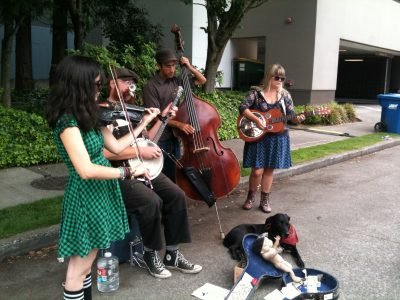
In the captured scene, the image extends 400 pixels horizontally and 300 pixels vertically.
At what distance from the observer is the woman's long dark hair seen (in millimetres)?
2367

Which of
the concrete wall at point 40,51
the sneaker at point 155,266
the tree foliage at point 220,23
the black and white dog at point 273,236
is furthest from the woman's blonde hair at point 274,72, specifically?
the concrete wall at point 40,51

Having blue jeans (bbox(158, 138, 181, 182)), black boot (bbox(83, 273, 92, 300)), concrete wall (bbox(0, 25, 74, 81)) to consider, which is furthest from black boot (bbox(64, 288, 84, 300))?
concrete wall (bbox(0, 25, 74, 81))

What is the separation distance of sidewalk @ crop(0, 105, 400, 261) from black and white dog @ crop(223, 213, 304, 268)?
68.0 inches

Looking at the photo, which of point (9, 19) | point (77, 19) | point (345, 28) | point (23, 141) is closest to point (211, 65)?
point (77, 19)

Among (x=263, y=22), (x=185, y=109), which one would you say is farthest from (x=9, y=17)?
(x=263, y=22)

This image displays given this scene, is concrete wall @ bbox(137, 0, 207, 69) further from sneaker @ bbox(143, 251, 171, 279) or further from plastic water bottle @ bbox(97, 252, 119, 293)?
plastic water bottle @ bbox(97, 252, 119, 293)

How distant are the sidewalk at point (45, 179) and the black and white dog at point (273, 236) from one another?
173 cm

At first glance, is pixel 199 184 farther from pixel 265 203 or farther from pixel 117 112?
pixel 265 203

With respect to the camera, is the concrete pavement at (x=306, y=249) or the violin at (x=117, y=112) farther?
the concrete pavement at (x=306, y=249)

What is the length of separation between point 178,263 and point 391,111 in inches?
408

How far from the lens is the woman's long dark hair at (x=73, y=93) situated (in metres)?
2.37

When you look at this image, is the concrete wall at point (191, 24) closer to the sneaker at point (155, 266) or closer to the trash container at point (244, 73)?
the trash container at point (244, 73)

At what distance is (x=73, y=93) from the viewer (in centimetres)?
238

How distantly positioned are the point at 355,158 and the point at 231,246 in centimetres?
587
